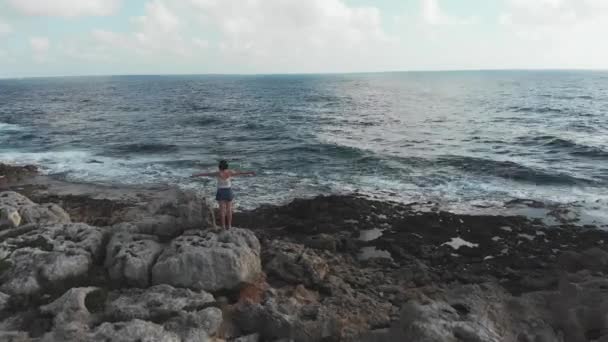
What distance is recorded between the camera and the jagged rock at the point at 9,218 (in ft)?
45.4

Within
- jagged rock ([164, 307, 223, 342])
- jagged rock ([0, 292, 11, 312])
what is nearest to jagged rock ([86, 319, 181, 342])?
jagged rock ([164, 307, 223, 342])

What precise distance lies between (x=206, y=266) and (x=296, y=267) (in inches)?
117

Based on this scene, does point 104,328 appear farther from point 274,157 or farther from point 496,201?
point 274,157

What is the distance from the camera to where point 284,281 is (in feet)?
40.2

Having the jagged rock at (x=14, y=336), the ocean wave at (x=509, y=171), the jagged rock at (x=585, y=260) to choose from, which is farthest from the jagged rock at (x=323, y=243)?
the ocean wave at (x=509, y=171)

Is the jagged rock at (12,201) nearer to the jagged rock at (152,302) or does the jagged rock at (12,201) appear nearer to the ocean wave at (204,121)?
the jagged rock at (152,302)

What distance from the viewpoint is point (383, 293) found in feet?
41.0

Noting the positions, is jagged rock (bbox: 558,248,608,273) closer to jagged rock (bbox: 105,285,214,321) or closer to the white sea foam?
the white sea foam

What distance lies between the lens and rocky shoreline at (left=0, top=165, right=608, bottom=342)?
8.77 m

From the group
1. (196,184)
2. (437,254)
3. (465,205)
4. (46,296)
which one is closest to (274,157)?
(196,184)

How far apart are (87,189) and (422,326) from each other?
23421 millimetres

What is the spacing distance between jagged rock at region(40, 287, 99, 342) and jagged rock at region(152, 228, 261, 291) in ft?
5.49

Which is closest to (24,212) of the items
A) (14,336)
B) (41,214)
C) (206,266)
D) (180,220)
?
(41,214)

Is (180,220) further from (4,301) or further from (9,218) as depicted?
(9,218)
